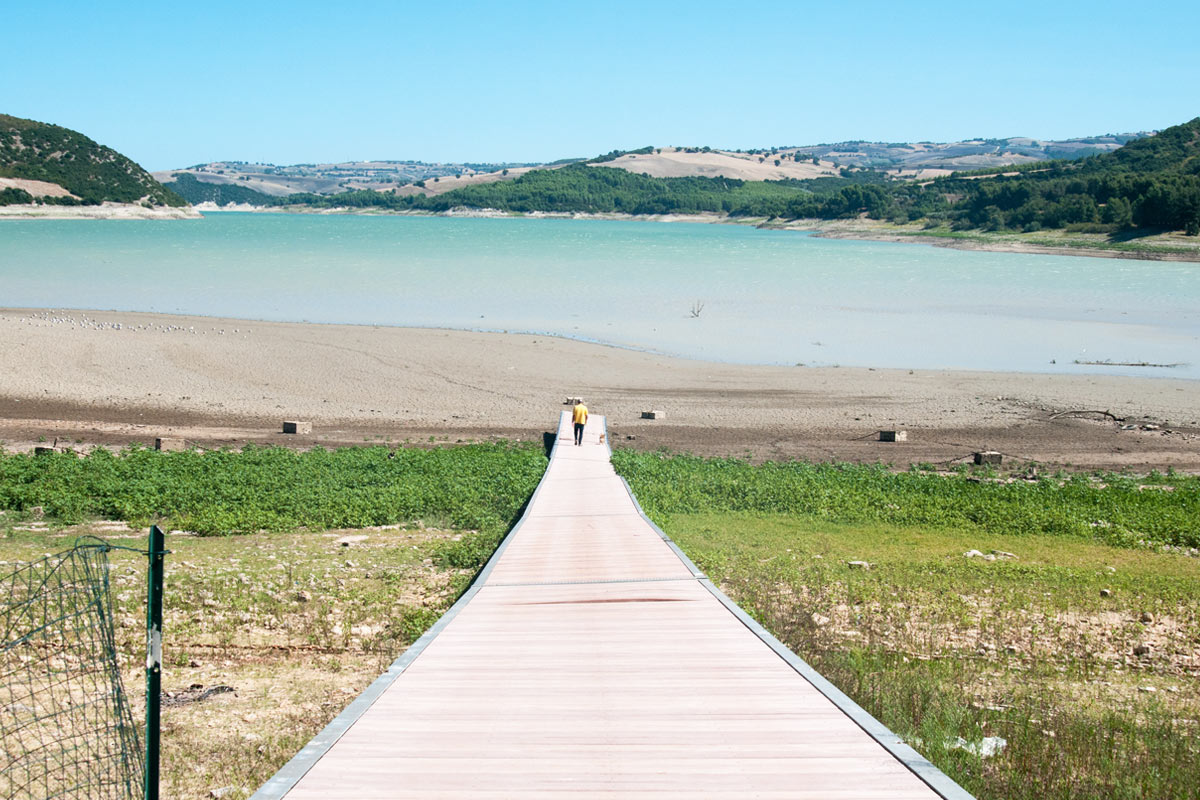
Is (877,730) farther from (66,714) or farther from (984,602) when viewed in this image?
(984,602)

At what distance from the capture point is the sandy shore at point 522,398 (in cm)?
2173

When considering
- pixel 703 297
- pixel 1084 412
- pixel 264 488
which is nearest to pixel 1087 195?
pixel 703 297

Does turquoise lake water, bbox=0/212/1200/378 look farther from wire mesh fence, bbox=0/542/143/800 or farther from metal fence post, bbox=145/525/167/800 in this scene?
metal fence post, bbox=145/525/167/800

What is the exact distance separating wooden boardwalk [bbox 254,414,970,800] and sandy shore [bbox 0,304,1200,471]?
1331 cm

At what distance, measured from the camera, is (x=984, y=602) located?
1065 cm

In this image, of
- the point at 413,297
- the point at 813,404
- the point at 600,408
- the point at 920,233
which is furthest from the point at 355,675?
the point at 920,233

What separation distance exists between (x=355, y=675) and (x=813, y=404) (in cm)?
2023

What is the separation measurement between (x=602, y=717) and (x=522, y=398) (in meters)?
21.4

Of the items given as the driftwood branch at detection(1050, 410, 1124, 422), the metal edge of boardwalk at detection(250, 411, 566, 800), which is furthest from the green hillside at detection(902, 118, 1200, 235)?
the metal edge of boardwalk at detection(250, 411, 566, 800)

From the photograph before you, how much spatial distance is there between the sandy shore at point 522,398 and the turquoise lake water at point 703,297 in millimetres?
4960

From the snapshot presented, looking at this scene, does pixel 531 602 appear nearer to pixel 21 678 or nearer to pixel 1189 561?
pixel 21 678

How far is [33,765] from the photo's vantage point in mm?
6258

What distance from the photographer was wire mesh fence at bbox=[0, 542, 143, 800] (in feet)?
19.5

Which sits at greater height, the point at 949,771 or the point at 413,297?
the point at 413,297
